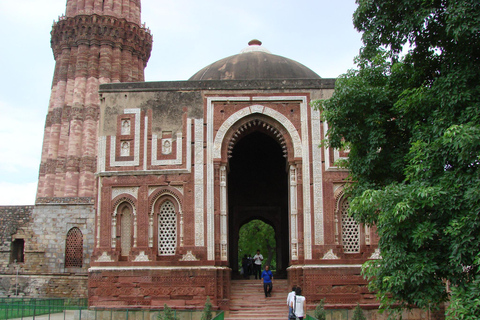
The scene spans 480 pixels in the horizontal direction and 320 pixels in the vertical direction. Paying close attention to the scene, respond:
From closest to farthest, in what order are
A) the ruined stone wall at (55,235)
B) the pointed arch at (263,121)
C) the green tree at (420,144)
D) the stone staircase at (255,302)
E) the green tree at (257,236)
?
the green tree at (420,144) → the stone staircase at (255,302) → the pointed arch at (263,121) → the ruined stone wall at (55,235) → the green tree at (257,236)

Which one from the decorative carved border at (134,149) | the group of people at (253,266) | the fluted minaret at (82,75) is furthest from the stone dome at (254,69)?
the fluted minaret at (82,75)

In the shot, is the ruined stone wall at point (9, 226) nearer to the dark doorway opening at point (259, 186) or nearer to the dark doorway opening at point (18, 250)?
the dark doorway opening at point (18, 250)

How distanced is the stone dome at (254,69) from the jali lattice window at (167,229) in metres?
5.47

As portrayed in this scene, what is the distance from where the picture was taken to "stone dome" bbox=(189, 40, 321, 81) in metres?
20.0

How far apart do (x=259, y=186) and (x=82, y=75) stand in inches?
554

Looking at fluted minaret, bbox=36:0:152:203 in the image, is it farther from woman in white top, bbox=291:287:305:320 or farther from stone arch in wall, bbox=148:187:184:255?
woman in white top, bbox=291:287:305:320

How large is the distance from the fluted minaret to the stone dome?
455 inches

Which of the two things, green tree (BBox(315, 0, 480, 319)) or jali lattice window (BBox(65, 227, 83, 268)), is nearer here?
green tree (BBox(315, 0, 480, 319))

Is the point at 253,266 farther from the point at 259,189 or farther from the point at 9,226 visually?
the point at 9,226

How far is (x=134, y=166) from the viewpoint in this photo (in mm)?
17219

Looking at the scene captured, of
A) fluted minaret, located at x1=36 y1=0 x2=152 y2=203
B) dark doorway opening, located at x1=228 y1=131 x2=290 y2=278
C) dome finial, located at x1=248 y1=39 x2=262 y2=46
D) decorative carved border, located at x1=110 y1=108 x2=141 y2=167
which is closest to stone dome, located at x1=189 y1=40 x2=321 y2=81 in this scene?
dome finial, located at x1=248 y1=39 x2=262 y2=46

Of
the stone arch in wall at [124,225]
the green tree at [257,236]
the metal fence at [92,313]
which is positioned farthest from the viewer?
the green tree at [257,236]

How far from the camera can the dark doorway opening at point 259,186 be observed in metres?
22.8

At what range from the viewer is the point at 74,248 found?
26719 millimetres
